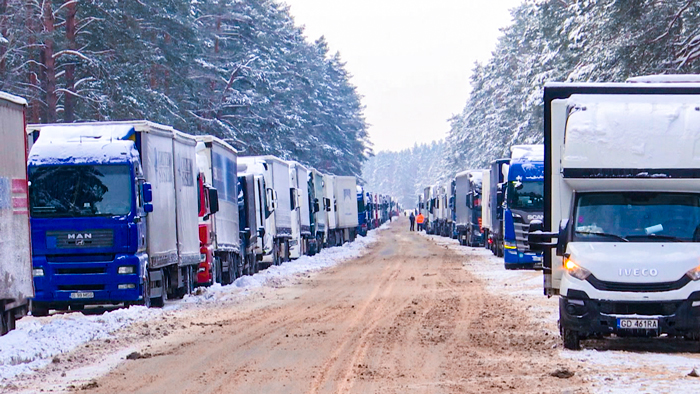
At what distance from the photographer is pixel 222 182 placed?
27484 millimetres

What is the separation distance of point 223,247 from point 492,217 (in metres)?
17.5

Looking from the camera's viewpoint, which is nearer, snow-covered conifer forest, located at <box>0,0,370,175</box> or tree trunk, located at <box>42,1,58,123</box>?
tree trunk, located at <box>42,1,58,123</box>

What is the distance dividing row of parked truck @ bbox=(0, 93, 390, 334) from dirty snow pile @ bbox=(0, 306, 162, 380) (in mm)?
384

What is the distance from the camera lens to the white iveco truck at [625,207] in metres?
12.7

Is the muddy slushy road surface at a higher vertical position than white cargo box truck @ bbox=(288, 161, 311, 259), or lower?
lower

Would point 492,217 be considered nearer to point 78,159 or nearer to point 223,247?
point 223,247

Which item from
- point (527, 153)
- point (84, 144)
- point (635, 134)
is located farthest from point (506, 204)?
point (635, 134)

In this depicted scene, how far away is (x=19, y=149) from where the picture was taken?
604 inches

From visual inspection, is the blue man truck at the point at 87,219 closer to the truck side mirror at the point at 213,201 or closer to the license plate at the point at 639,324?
the truck side mirror at the point at 213,201

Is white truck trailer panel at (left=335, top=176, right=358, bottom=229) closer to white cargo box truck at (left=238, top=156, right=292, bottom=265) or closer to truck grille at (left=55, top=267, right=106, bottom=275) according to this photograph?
white cargo box truck at (left=238, top=156, right=292, bottom=265)

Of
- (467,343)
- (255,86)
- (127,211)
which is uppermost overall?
(255,86)

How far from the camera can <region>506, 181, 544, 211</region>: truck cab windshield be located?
104ft

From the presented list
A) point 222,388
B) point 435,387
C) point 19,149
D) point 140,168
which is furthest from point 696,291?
point 140,168

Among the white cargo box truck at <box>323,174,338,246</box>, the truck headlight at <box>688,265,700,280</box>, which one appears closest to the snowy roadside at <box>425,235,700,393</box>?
the truck headlight at <box>688,265,700,280</box>
